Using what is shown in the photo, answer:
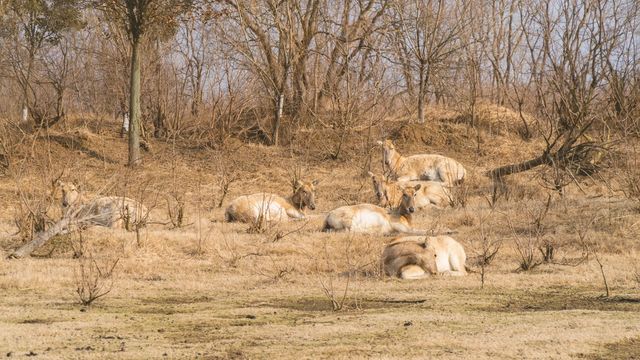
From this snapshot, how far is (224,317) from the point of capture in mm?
10094

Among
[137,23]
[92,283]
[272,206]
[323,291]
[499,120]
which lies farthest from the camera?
[499,120]

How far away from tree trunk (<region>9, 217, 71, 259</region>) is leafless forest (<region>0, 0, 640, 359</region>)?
0.04 meters

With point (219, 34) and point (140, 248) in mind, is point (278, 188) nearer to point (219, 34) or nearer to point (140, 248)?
point (219, 34)

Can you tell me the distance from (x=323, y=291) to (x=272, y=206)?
25.2 ft

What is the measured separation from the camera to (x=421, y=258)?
42.5 ft

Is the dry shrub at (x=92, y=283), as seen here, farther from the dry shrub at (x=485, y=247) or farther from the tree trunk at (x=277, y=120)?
the tree trunk at (x=277, y=120)

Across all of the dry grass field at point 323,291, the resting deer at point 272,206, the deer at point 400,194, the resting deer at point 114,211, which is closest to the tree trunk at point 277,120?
the dry grass field at point 323,291

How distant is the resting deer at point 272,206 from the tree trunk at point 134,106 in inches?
305

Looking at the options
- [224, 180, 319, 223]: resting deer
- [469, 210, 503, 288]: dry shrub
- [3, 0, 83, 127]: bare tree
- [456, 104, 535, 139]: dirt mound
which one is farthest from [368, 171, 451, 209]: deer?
[3, 0, 83, 127]: bare tree

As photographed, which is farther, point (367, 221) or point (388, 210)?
point (388, 210)

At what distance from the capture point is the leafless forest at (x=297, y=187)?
9.38 meters

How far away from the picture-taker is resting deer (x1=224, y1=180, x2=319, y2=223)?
1917 centimetres

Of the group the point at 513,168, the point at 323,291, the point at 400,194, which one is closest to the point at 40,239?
the point at 323,291

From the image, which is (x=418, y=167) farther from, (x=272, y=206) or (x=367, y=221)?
(x=367, y=221)
